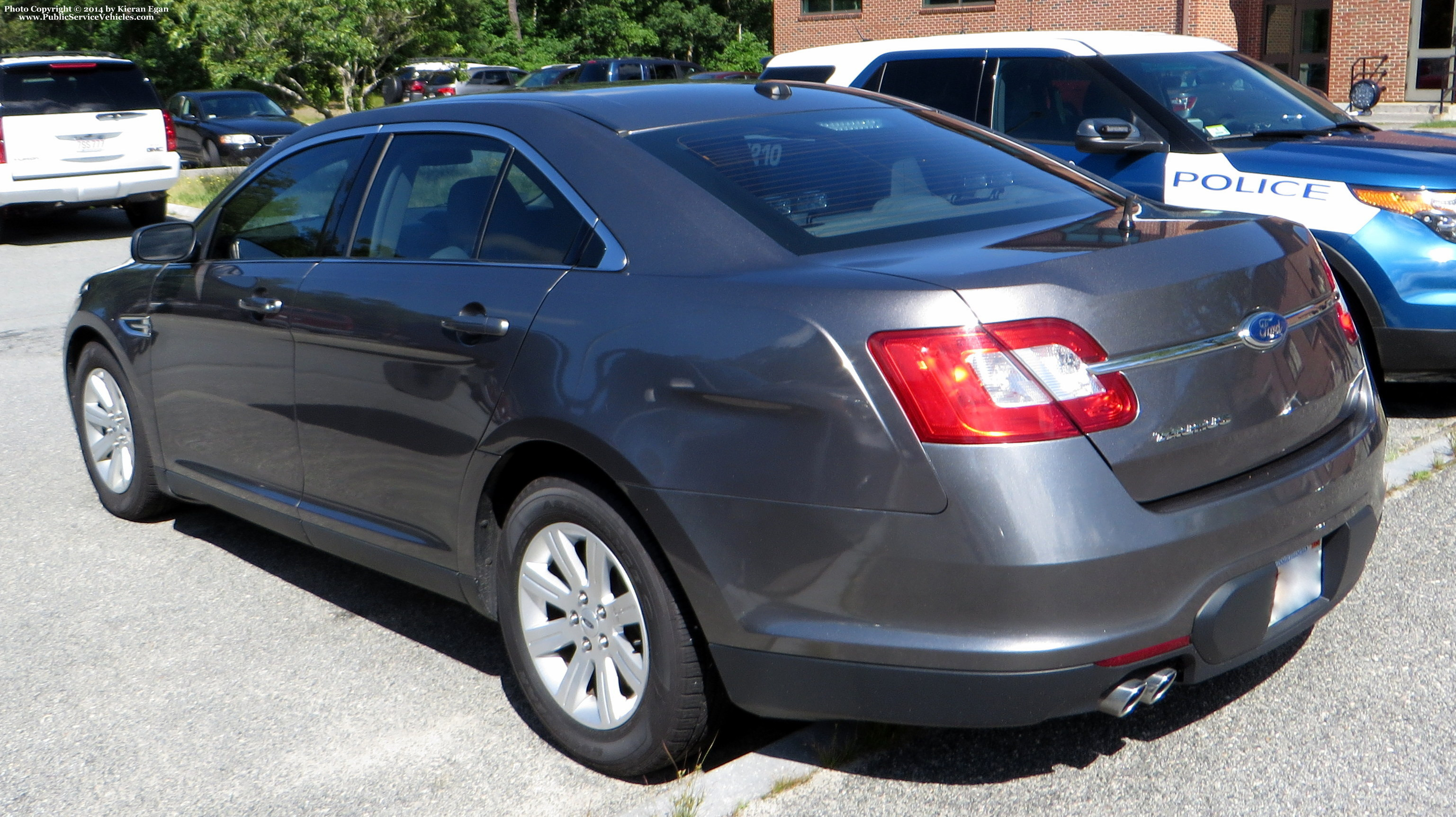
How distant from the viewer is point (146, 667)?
3904 millimetres

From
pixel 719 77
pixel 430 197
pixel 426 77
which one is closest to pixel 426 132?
pixel 430 197

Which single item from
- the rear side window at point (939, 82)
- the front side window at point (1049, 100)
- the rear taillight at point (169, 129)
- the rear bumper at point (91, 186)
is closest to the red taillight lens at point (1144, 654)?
the front side window at point (1049, 100)

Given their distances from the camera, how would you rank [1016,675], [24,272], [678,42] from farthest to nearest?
[678,42] < [24,272] < [1016,675]

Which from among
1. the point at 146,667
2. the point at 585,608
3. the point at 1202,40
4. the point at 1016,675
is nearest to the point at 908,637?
the point at 1016,675

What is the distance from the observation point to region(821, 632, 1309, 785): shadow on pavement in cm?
308

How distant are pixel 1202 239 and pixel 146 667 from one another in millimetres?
3153

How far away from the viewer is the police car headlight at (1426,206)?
5.41 meters

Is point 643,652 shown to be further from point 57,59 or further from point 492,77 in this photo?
point 492,77

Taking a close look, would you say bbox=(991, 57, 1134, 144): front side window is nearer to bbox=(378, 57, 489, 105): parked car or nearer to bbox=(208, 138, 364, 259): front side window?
bbox=(208, 138, 364, 259): front side window

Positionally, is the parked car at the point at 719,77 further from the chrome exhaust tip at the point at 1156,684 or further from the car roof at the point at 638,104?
the chrome exhaust tip at the point at 1156,684

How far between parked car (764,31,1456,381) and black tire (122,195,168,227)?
10.3 metres

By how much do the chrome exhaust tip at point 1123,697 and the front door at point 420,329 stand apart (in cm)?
154

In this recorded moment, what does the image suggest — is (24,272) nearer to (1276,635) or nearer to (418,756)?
(418,756)

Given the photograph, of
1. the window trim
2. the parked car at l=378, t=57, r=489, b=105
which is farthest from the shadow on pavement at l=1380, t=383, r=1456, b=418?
the parked car at l=378, t=57, r=489, b=105
